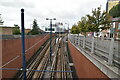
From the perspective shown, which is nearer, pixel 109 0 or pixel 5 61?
pixel 5 61

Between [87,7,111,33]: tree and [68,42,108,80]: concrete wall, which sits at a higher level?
[87,7,111,33]: tree

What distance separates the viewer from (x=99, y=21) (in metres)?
13.4

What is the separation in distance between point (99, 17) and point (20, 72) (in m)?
16.3

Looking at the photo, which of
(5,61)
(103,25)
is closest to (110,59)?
(103,25)

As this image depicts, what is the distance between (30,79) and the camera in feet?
44.1

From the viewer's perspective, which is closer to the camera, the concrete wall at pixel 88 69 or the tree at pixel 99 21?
the concrete wall at pixel 88 69

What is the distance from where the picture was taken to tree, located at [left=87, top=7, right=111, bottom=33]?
13086mm

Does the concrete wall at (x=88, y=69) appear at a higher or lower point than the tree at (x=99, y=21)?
lower

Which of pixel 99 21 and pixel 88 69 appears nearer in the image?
pixel 88 69

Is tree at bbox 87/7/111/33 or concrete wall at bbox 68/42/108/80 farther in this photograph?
tree at bbox 87/7/111/33

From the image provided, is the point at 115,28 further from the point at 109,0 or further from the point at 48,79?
the point at 109,0

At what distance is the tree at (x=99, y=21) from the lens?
13.1 meters

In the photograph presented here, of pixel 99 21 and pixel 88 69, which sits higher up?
pixel 99 21

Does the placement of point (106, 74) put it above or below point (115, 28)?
below
